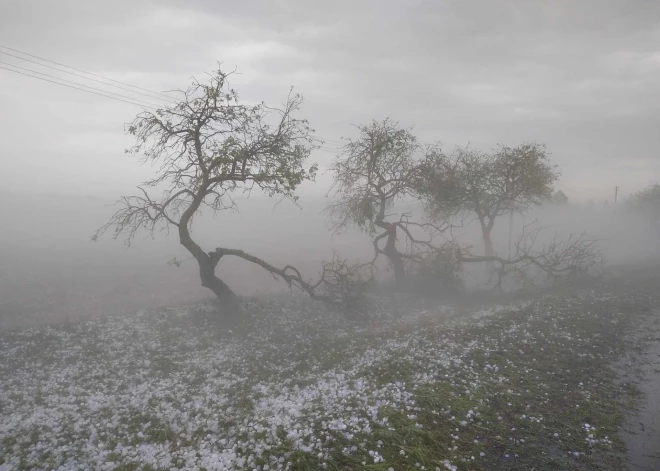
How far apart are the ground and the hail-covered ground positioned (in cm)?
5

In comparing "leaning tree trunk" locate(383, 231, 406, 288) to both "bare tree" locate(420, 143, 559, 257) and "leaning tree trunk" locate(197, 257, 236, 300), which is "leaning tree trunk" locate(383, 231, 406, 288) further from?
Answer: "leaning tree trunk" locate(197, 257, 236, 300)

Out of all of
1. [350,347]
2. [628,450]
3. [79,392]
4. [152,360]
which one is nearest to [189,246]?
[152,360]

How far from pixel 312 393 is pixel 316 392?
13cm

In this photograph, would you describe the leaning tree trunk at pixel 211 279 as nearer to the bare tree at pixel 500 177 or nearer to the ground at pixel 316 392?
the ground at pixel 316 392

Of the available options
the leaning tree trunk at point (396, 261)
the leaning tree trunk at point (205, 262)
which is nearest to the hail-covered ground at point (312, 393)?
the leaning tree trunk at point (205, 262)

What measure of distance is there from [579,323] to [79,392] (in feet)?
69.5

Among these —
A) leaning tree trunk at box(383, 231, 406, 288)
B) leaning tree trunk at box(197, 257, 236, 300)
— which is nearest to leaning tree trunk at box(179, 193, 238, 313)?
leaning tree trunk at box(197, 257, 236, 300)

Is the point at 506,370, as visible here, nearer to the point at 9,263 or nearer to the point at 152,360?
the point at 152,360

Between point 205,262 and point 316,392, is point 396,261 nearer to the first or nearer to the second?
point 205,262

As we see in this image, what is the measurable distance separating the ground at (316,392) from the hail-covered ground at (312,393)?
2.0 inches

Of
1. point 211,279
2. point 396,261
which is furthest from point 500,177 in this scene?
point 211,279

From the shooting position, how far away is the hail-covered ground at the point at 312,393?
852 centimetres

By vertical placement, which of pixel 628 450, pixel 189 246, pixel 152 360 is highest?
pixel 189 246

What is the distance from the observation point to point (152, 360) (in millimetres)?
15523
